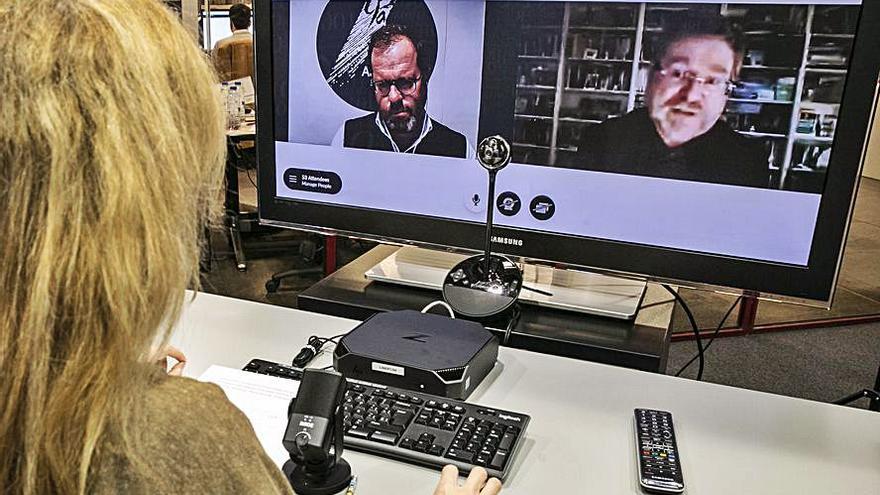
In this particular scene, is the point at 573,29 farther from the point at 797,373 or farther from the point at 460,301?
the point at 797,373

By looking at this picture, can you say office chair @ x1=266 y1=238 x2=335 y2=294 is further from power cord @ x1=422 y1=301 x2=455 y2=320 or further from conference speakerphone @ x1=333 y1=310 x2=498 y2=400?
conference speakerphone @ x1=333 y1=310 x2=498 y2=400

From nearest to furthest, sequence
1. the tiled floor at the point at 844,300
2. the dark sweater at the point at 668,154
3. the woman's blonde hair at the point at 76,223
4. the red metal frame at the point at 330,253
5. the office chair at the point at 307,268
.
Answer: the woman's blonde hair at the point at 76,223, the dark sweater at the point at 668,154, the red metal frame at the point at 330,253, the tiled floor at the point at 844,300, the office chair at the point at 307,268

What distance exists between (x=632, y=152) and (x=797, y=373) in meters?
2.13

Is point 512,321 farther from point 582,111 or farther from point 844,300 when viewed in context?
point 844,300

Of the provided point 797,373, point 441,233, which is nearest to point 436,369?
point 441,233

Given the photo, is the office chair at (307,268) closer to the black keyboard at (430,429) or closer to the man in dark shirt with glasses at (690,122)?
the man in dark shirt with glasses at (690,122)

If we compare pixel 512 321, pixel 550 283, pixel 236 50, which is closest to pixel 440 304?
pixel 512 321

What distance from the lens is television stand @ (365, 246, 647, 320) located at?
54.5 inches

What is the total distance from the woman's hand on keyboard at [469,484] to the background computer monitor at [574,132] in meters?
0.56

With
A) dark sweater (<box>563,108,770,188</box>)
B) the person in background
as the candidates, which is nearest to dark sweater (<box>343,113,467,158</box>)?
dark sweater (<box>563,108,770,188</box>)

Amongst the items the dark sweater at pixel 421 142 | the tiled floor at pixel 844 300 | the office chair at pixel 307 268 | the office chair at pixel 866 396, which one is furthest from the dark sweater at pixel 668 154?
the office chair at pixel 307 268

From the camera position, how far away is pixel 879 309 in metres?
3.68

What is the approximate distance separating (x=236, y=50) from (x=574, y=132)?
11.1ft

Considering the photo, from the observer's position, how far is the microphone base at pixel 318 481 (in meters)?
0.89
